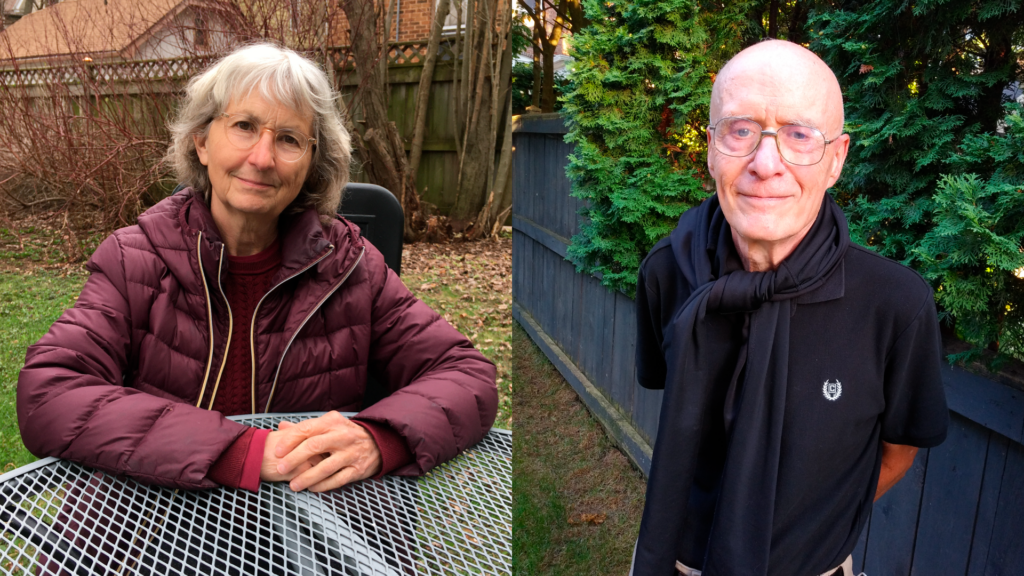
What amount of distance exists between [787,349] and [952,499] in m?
1.05

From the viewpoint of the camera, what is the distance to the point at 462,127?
8969 mm

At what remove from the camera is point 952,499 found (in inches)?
74.0

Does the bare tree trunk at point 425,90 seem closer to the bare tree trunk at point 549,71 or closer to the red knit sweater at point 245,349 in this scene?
the bare tree trunk at point 549,71

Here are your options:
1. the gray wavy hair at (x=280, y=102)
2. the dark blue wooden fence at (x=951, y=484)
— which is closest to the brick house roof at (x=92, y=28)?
the gray wavy hair at (x=280, y=102)

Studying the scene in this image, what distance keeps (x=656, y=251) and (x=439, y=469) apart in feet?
2.26

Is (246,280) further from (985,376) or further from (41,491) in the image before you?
(985,376)

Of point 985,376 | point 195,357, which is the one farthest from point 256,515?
point 985,376

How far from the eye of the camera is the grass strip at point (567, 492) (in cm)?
317

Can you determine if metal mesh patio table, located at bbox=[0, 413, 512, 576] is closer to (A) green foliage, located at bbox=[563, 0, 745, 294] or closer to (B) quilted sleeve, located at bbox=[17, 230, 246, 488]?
(B) quilted sleeve, located at bbox=[17, 230, 246, 488]

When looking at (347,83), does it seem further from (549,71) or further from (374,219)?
(374,219)

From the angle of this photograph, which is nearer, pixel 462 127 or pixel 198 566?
pixel 198 566

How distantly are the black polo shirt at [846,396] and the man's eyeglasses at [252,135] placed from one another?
125 centimetres

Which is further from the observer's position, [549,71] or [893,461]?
[549,71]

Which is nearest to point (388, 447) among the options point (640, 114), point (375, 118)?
point (640, 114)
